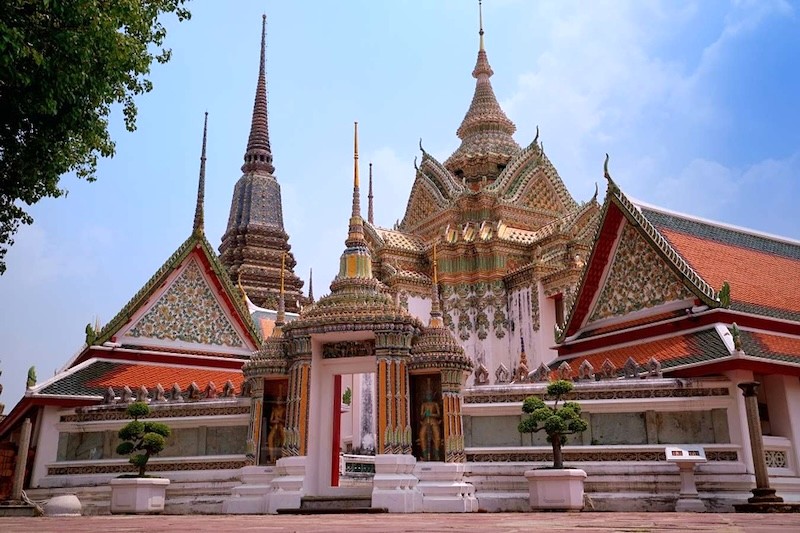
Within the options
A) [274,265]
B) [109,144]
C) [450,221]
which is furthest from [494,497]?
[274,265]

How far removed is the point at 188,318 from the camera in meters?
16.4

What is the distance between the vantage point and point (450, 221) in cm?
2512

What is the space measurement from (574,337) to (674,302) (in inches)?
→ 97.3

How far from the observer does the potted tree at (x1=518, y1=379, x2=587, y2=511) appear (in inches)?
397

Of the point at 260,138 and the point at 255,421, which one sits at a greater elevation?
the point at 260,138

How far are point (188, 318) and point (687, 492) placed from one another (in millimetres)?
Answer: 10695

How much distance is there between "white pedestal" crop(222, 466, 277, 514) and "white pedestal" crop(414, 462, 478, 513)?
7.52 ft

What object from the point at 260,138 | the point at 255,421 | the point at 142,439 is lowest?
the point at 142,439

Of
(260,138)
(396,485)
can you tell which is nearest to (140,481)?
(396,485)

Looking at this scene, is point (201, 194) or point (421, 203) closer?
point (201, 194)

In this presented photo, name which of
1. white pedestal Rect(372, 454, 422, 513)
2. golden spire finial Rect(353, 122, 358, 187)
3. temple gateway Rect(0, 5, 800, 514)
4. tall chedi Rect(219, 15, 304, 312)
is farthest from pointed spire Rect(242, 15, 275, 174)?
white pedestal Rect(372, 454, 422, 513)

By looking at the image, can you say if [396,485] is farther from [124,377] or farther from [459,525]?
[124,377]

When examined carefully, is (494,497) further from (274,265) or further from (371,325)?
(274,265)

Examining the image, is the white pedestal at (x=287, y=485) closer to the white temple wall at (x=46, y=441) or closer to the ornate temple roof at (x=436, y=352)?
the ornate temple roof at (x=436, y=352)
